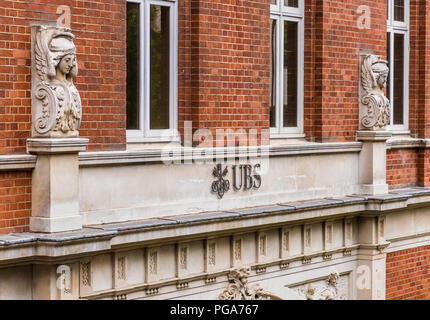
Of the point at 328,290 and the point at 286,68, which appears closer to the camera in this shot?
the point at 286,68

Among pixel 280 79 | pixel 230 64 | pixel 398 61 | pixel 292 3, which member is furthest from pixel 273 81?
pixel 398 61

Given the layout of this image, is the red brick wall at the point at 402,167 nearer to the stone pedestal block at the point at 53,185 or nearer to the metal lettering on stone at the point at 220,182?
the metal lettering on stone at the point at 220,182

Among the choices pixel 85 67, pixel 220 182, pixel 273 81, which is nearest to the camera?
pixel 85 67

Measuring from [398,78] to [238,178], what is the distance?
4.57 metres

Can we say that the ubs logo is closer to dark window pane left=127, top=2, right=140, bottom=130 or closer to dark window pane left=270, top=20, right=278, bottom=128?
dark window pane left=270, top=20, right=278, bottom=128

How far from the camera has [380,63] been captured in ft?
42.5

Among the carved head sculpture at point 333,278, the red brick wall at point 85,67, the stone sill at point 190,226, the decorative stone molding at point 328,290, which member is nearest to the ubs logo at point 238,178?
the stone sill at point 190,226

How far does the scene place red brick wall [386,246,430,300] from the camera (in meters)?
13.7

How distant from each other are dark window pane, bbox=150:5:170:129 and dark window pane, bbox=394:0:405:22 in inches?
207

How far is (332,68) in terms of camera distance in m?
12.4

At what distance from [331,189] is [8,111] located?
17.8ft

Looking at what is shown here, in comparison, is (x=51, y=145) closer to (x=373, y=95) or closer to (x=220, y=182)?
(x=220, y=182)

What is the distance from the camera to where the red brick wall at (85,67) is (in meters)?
8.15

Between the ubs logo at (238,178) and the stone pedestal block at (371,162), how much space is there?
2266 mm
